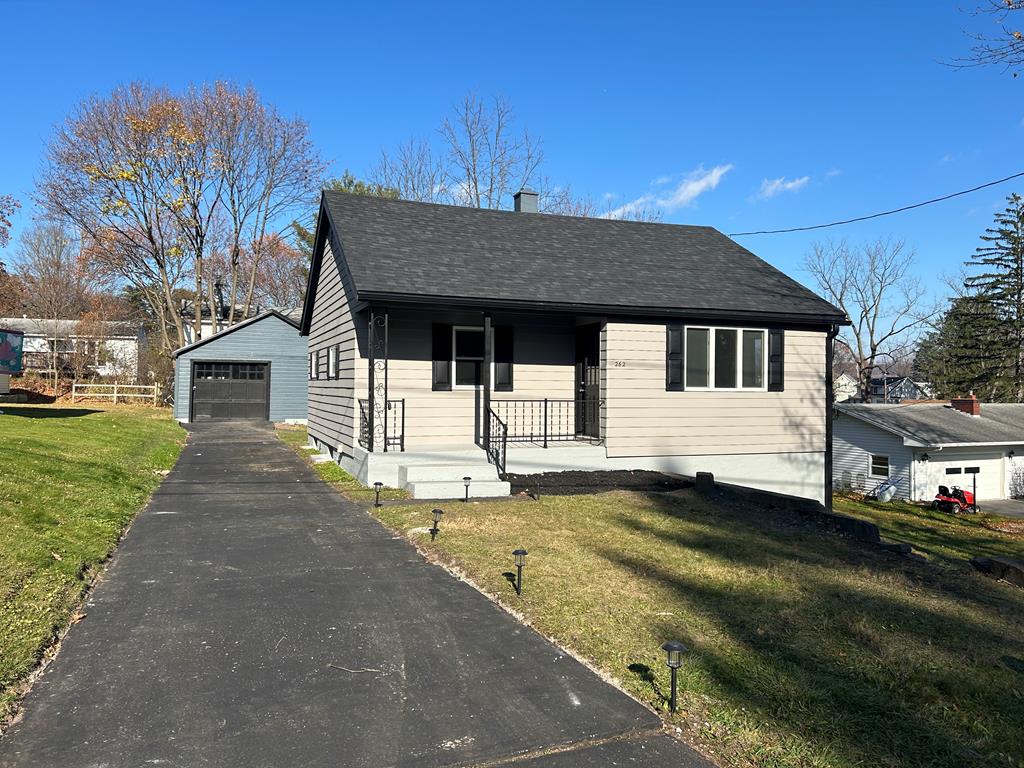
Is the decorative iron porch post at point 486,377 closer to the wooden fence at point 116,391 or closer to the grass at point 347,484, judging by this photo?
the grass at point 347,484

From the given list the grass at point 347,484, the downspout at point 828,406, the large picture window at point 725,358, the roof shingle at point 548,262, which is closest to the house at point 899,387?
the downspout at point 828,406

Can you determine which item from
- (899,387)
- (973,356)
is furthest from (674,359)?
(899,387)

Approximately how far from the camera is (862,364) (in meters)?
42.1

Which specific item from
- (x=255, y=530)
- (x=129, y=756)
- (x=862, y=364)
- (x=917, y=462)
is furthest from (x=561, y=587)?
(x=862, y=364)

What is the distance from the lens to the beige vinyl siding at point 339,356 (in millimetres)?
11812

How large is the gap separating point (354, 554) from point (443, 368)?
5.51 meters

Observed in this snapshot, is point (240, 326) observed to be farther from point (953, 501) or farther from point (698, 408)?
point (953, 501)

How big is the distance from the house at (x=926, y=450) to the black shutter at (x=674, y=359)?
16583mm

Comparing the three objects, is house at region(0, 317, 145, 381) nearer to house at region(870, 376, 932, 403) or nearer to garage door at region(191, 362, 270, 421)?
garage door at region(191, 362, 270, 421)

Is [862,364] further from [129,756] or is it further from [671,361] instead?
[129,756]

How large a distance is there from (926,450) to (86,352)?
3668 centimetres

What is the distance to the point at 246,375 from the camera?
24906 millimetres

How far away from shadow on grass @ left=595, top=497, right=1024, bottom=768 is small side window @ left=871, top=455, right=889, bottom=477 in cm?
2181

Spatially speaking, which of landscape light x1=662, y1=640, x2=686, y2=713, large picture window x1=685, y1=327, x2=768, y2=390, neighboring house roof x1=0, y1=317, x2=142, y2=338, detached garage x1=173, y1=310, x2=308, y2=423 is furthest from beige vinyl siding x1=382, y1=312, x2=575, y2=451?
neighboring house roof x1=0, y1=317, x2=142, y2=338
